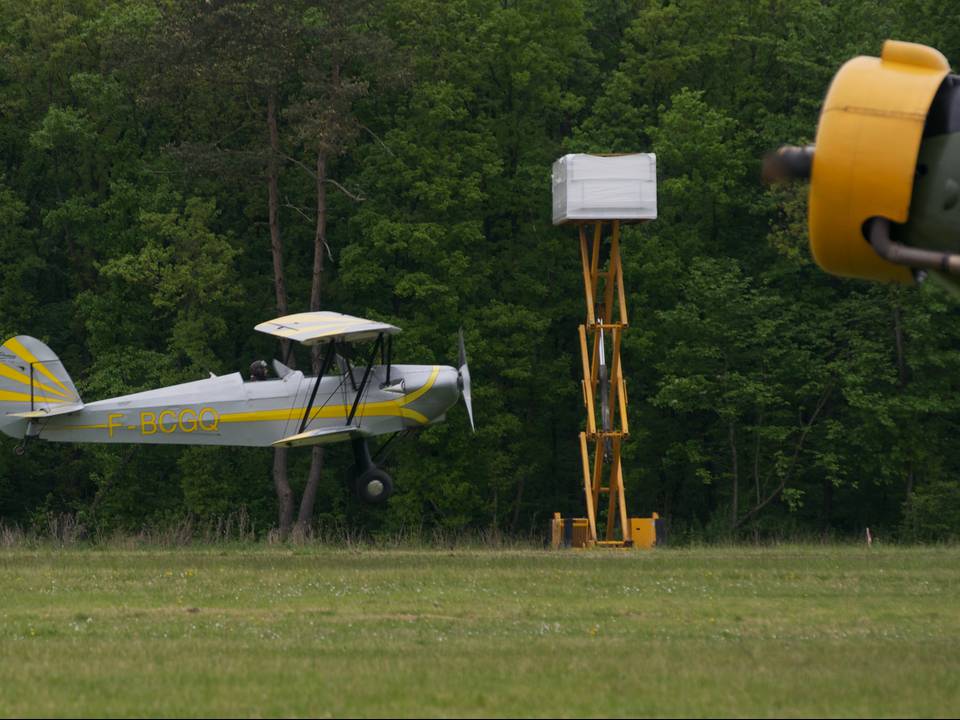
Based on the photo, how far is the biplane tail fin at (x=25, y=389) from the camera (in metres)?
29.3

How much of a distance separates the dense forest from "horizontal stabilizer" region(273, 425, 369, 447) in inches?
692

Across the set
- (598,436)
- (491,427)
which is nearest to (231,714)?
(598,436)

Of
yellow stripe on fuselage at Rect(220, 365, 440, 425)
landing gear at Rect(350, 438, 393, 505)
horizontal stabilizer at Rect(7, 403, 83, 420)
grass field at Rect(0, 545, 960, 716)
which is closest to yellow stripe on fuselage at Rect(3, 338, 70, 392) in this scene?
horizontal stabilizer at Rect(7, 403, 83, 420)

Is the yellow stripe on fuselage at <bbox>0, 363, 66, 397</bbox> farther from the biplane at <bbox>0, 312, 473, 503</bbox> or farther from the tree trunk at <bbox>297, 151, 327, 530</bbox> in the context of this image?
the tree trunk at <bbox>297, 151, 327, 530</bbox>

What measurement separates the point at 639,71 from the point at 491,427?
1331 centimetres

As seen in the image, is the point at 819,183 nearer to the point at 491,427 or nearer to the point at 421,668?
the point at 421,668

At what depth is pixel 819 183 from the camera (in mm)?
12297

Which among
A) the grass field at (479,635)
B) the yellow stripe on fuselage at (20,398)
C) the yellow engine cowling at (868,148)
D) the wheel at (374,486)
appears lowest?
the grass field at (479,635)

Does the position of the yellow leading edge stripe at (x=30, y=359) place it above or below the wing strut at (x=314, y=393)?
above

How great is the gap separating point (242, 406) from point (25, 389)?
12.9ft

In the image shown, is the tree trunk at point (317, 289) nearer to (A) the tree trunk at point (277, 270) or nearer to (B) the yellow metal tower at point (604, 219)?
(A) the tree trunk at point (277, 270)

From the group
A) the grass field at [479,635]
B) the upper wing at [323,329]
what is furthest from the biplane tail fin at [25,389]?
the upper wing at [323,329]

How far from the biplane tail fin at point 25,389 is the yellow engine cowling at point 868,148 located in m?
19.6

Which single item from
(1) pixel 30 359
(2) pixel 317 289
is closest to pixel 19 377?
(1) pixel 30 359
